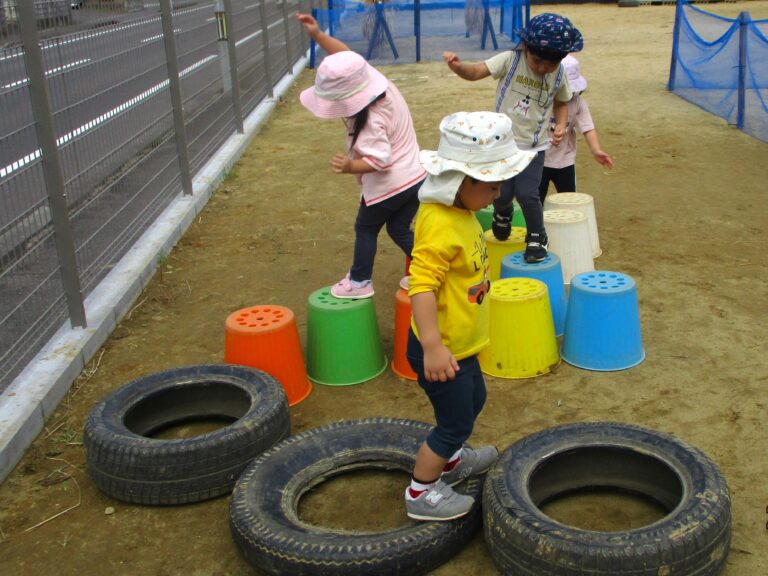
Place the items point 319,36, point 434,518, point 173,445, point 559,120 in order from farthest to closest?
1. point 559,120
2. point 319,36
3. point 173,445
4. point 434,518

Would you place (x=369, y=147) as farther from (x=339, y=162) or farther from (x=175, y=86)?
(x=175, y=86)

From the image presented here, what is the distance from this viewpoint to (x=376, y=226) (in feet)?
16.6

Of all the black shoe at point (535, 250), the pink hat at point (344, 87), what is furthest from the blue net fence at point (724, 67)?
the pink hat at point (344, 87)

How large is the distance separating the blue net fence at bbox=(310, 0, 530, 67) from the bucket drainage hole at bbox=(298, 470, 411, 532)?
1434 centimetres

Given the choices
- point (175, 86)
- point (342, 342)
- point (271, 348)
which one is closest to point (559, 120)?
point (342, 342)

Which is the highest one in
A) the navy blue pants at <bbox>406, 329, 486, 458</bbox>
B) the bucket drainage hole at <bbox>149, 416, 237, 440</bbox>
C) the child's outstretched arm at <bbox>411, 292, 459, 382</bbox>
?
the child's outstretched arm at <bbox>411, 292, 459, 382</bbox>

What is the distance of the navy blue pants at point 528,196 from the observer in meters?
5.38

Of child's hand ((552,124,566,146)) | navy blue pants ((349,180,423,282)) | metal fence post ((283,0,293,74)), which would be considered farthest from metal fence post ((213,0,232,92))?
navy blue pants ((349,180,423,282))

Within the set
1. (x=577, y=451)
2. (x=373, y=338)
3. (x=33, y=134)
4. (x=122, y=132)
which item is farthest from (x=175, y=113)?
(x=577, y=451)

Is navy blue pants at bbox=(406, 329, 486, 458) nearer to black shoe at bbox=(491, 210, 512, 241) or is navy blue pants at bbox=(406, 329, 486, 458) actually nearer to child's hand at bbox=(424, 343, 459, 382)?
child's hand at bbox=(424, 343, 459, 382)

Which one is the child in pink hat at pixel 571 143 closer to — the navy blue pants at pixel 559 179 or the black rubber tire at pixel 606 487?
the navy blue pants at pixel 559 179

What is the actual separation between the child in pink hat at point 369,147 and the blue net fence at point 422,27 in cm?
1272

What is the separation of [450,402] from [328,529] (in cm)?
68

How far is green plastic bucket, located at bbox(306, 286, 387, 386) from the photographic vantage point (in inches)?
183
